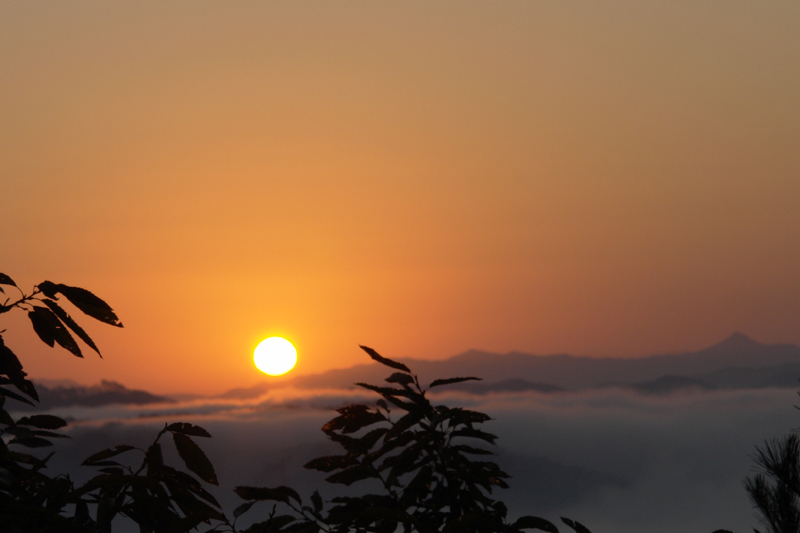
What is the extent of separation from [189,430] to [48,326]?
1.02 m

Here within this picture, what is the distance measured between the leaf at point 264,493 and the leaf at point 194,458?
0.49 metres

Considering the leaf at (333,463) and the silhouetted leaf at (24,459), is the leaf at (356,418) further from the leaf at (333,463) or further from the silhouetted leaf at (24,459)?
the silhouetted leaf at (24,459)

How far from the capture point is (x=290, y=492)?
4.82 metres

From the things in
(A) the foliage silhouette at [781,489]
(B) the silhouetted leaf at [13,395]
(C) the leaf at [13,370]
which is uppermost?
(C) the leaf at [13,370]

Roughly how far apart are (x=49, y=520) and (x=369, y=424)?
6.41 ft

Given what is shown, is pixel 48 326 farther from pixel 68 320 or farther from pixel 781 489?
pixel 781 489

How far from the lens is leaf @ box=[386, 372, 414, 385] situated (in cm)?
467

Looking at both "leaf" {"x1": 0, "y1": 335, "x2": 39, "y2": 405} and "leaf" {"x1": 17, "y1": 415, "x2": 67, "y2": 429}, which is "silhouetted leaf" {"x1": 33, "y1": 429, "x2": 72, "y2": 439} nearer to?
"leaf" {"x1": 17, "y1": 415, "x2": 67, "y2": 429}

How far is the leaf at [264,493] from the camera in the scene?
15.4ft

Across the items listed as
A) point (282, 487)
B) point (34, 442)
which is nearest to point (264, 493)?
point (282, 487)

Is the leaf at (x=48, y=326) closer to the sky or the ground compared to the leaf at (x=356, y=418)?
closer to the sky

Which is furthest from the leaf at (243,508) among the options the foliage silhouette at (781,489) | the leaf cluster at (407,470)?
the foliage silhouette at (781,489)

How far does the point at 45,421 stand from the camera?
620 centimetres

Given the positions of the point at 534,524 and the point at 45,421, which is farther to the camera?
the point at 45,421
